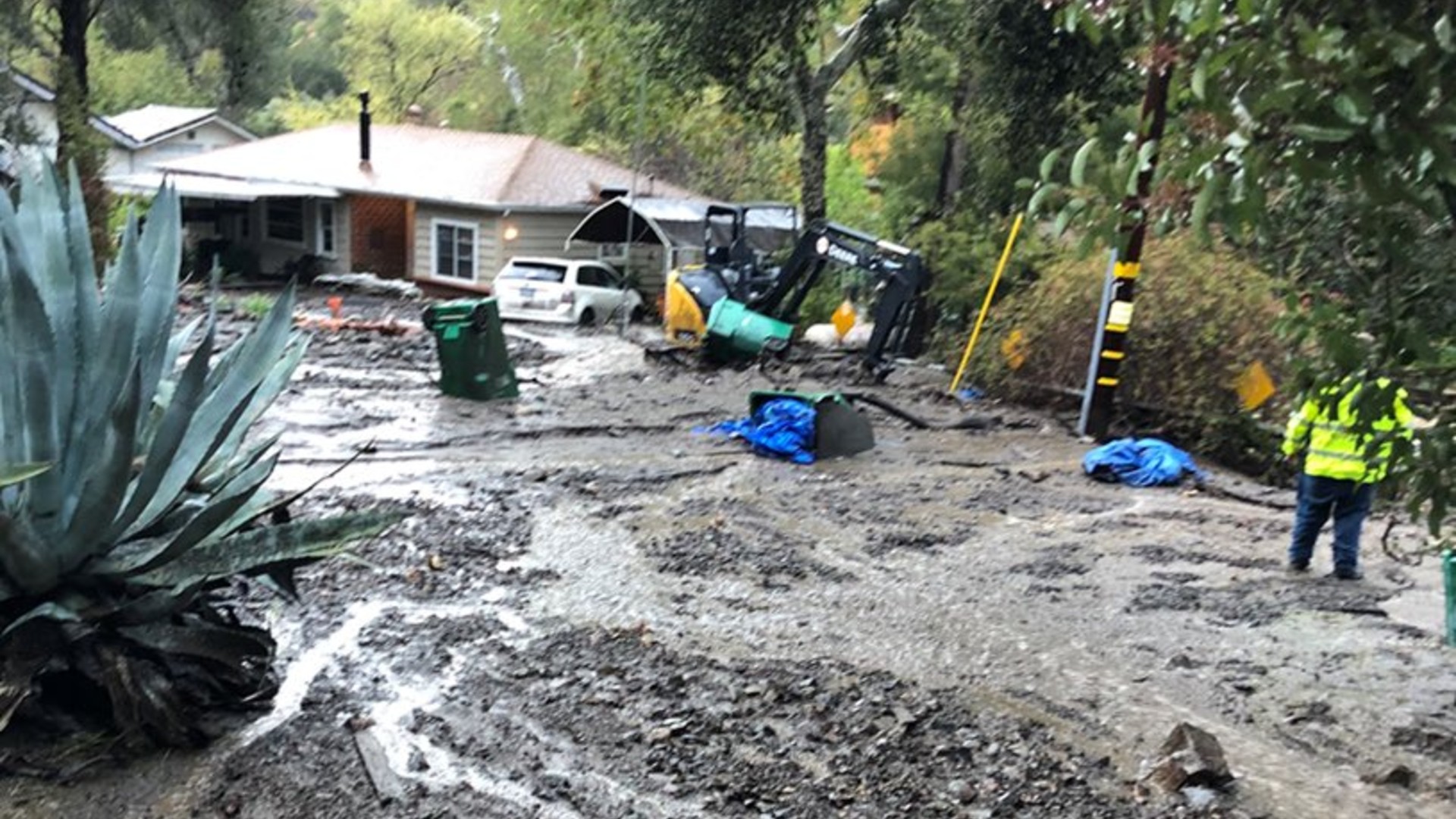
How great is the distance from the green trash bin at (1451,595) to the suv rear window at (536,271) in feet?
69.4

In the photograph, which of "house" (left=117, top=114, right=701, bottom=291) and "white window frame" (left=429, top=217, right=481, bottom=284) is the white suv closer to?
"house" (left=117, top=114, right=701, bottom=291)

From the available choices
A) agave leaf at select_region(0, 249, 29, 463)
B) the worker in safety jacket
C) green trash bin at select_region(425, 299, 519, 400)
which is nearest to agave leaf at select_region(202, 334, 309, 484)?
agave leaf at select_region(0, 249, 29, 463)

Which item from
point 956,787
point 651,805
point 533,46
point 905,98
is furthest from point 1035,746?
point 533,46

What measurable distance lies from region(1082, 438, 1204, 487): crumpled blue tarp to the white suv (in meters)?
14.4

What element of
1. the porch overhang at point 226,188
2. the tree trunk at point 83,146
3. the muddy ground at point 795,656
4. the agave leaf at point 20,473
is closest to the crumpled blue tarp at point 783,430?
the muddy ground at point 795,656

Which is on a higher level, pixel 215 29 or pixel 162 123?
pixel 215 29

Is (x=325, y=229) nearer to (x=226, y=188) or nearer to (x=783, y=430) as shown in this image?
(x=226, y=188)

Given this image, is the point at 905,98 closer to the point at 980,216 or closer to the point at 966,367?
the point at 980,216

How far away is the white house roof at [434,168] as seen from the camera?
30.4 meters

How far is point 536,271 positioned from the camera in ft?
87.9

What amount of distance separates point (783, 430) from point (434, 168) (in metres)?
21.4

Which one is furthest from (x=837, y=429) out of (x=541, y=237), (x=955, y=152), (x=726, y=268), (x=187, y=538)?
(x=541, y=237)

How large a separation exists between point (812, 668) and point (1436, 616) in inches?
167

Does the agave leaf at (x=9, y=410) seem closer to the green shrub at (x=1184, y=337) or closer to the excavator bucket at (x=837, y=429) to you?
the excavator bucket at (x=837, y=429)
